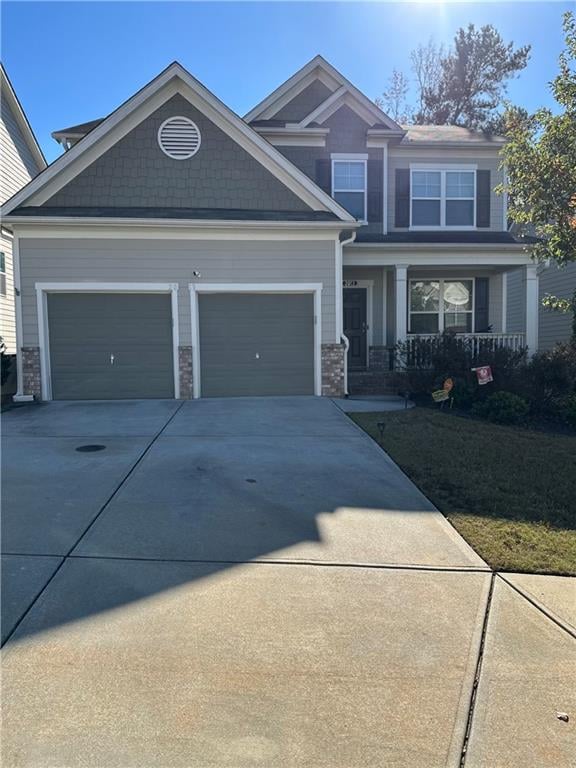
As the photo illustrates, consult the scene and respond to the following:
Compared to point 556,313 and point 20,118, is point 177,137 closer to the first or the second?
point 20,118

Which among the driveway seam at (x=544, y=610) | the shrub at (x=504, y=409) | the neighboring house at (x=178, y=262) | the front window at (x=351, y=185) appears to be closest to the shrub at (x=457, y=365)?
the shrub at (x=504, y=409)

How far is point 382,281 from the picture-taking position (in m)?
15.3

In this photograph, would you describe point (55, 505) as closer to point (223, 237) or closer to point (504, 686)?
point (504, 686)

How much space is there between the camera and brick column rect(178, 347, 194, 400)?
1188cm

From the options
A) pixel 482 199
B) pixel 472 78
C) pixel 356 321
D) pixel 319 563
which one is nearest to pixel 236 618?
pixel 319 563

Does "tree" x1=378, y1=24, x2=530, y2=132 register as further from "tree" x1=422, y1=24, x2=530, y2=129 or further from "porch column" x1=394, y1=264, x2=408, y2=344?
"porch column" x1=394, y1=264, x2=408, y2=344

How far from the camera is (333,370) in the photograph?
40.4 ft

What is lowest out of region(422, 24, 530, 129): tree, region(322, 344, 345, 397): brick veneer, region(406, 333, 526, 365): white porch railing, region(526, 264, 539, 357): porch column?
region(322, 344, 345, 397): brick veneer

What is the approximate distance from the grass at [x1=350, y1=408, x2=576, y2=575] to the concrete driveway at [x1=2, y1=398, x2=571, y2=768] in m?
0.32

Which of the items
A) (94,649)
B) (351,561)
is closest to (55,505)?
(94,649)

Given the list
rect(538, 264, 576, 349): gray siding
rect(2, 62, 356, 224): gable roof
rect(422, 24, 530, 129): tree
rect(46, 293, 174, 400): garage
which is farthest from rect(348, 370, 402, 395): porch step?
rect(422, 24, 530, 129): tree

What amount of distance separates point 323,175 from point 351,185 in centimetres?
81

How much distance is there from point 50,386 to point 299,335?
543cm

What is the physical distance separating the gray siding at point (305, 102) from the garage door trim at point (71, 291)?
691cm
